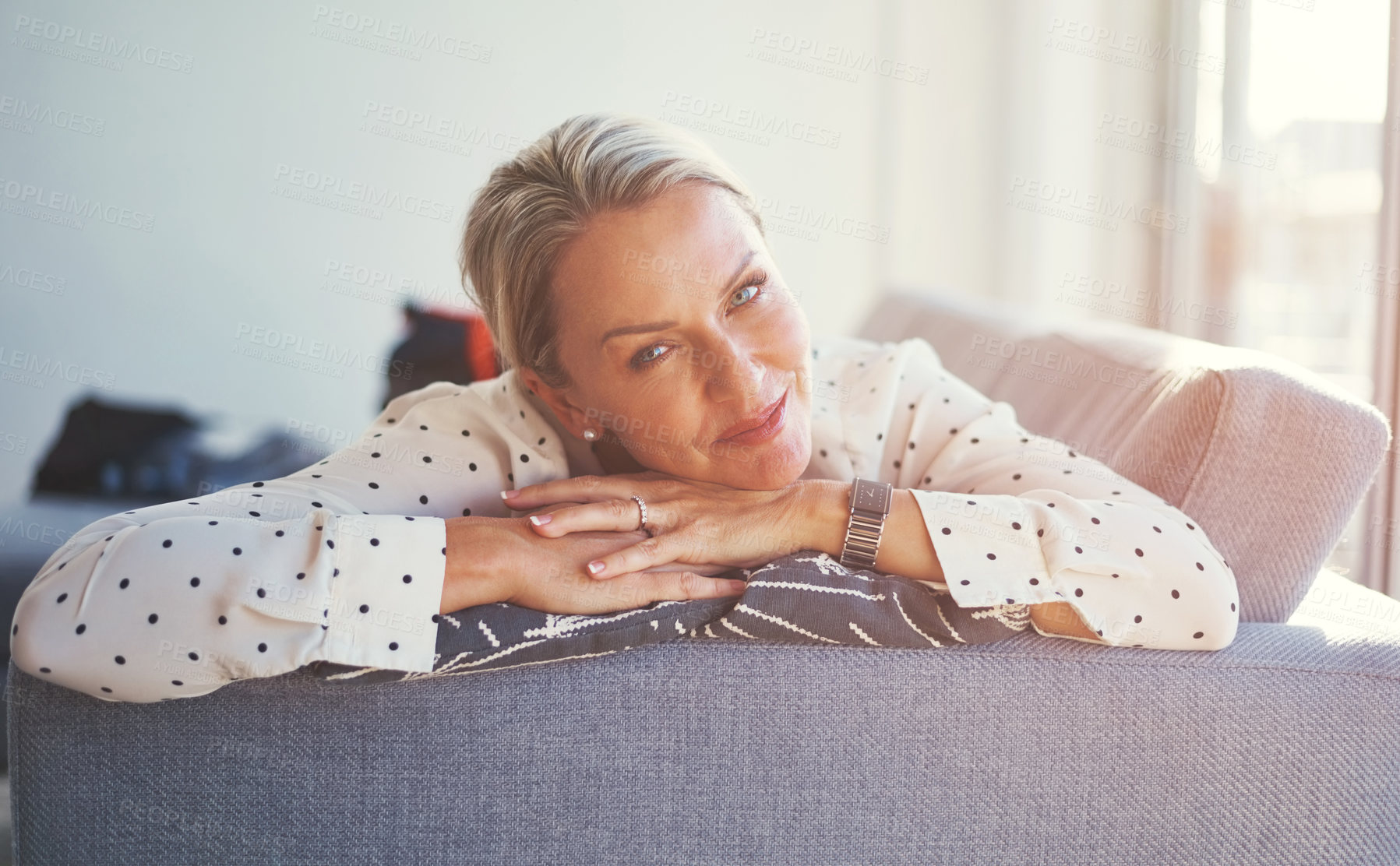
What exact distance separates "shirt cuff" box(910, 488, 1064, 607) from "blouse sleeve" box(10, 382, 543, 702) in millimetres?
553

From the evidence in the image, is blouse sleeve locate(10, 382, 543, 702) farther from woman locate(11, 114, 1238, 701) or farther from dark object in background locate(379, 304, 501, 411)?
dark object in background locate(379, 304, 501, 411)

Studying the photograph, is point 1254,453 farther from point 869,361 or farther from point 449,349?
point 449,349

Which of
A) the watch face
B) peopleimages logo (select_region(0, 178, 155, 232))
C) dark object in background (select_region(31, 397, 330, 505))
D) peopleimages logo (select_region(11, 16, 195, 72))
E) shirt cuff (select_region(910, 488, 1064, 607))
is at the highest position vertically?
peopleimages logo (select_region(11, 16, 195, 72))

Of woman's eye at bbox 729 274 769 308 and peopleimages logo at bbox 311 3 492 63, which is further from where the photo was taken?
peopleimages logo at bbox 311 3 492 63

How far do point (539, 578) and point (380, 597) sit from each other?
170 millimetres

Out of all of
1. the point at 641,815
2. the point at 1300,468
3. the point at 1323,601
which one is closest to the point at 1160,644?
the point at 1300,468

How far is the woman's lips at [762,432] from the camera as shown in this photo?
1.31 m

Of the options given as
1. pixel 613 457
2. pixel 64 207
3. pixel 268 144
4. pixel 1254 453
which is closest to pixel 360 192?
pixel 268 144

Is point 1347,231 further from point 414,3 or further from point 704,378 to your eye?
point 414,3

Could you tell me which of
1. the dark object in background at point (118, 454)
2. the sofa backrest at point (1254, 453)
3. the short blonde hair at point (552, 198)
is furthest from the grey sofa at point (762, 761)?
the dark object in background at point (118, 454)

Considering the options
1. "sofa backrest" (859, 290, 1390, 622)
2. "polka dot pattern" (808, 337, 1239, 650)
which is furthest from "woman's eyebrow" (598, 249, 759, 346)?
"sofa backrest" (859, 290, 1390, 622)

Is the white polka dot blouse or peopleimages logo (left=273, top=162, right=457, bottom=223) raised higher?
peopleimages logo (left=273, top=162, right=457, bottom=223)

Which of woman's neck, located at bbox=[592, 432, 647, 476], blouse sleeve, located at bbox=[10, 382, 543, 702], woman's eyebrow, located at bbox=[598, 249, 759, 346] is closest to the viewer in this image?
blouse sleeve, located at bbox=[10, 382, 543, 702]

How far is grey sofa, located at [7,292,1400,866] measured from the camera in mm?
995
